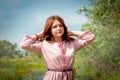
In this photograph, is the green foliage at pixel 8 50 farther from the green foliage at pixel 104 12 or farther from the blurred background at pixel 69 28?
the green foliage at pixel 104 12

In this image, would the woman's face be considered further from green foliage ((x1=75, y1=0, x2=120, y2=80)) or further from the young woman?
green foliage ((x1=75, y1=0, x2=120, y2=80))

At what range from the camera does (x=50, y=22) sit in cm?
156

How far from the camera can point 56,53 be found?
1527mm

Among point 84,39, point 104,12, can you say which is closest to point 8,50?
point 104,12

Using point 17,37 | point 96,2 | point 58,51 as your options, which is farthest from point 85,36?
point 96,2

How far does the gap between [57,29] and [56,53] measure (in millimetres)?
116

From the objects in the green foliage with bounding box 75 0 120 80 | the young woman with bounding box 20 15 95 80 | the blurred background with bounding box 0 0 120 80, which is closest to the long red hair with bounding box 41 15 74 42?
the young woman with bounding box 20 15 95 80

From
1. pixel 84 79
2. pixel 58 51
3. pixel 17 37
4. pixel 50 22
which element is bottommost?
pixel 84 79

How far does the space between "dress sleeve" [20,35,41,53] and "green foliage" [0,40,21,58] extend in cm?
205

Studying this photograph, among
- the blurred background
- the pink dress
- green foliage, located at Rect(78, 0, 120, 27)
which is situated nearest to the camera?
the pink dress

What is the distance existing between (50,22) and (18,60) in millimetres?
2324

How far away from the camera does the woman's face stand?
5.08 feet

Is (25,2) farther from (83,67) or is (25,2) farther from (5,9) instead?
(83,67)

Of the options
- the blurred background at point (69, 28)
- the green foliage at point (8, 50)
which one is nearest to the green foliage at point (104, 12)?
the blurred background at point (69, 28)
